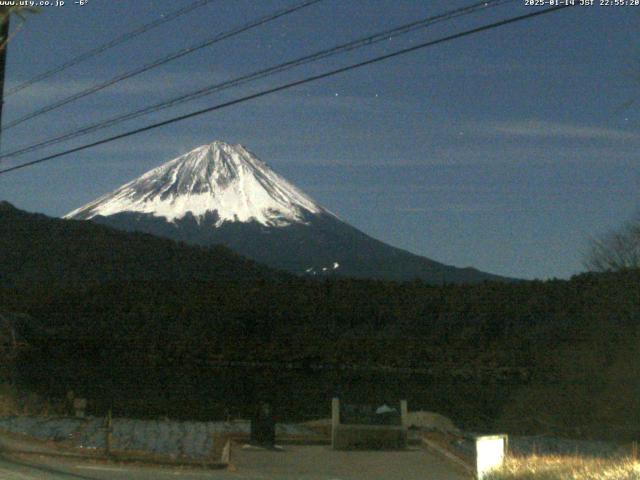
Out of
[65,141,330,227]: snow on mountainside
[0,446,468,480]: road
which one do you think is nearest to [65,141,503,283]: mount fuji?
[65,141,330,227]: snow on mountainside

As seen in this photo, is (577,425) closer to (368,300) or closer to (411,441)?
(411,441)

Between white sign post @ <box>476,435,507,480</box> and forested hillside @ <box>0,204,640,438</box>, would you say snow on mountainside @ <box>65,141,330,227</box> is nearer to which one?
forested hillside @ <box>0,204,640,438</box>

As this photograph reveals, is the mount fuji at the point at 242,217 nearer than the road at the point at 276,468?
No

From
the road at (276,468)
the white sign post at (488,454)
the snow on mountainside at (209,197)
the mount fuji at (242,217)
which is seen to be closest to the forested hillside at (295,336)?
the road at (276,468)

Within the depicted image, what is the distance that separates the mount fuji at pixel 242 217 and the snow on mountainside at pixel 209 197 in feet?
0.48

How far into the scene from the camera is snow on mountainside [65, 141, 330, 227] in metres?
132

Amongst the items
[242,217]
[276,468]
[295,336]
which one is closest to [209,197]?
[242,217]

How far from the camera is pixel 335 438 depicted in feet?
51.3

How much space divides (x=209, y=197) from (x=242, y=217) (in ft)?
37.7

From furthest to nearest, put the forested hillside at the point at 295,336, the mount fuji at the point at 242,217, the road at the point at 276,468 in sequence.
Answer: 1. the mount fuji at the point at 242,217
2. the forested hillside at the point at 295,336
3. the road at the point at 276,468

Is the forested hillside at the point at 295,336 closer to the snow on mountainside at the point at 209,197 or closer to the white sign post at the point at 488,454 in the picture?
the white sign post at the point at 488,454

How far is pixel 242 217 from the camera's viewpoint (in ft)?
436

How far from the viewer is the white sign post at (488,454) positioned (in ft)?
34.1

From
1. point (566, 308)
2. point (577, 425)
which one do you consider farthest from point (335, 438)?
point (566, 308)
